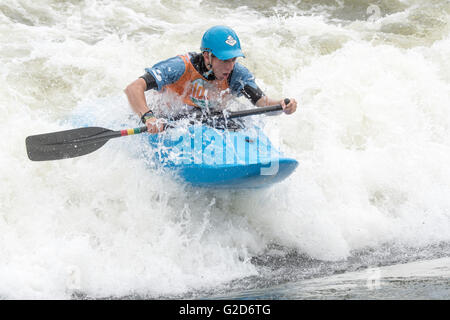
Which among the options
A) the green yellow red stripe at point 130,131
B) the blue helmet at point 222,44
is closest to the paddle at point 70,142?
the green yellow red stripe at point 130,131

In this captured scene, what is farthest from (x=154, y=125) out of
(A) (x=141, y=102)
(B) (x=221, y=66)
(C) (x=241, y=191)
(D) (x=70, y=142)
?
(C) (x=241, y=191)

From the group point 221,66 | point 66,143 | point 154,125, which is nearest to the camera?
point 154,125

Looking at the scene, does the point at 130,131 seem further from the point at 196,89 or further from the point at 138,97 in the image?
the point at 196,89

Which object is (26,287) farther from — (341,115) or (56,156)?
(341,115)

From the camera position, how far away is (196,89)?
4.16m

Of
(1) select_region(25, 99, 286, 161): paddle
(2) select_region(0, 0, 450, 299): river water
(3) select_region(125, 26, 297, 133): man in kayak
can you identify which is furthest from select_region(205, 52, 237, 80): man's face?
(2) select_region(0, 0, 450, 299): river water

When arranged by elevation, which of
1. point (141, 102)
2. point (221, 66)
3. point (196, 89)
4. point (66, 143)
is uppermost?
point (221, 66)

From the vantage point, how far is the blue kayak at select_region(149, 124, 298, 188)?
3867 millimetres

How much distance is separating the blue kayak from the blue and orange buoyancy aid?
0.22m

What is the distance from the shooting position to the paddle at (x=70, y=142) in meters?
4.07

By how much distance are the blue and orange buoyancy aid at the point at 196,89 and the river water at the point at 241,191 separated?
518mm

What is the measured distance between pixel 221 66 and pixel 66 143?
131cm

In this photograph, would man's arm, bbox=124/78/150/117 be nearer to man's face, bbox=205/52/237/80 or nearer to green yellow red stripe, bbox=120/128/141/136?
green yellow red stripe, bbox=120/128/141/136

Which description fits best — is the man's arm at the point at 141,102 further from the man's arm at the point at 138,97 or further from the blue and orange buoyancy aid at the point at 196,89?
the blue and orange buoyancy aid at the point at 196,89
